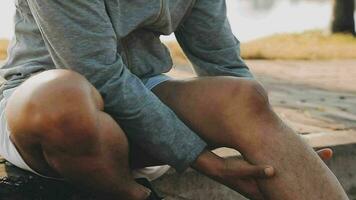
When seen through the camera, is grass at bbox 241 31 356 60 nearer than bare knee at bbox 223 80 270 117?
No

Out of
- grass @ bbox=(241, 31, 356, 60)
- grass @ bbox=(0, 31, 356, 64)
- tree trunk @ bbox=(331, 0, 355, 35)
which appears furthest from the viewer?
tree trunk @ bbox=(331, 0, 355, 35)

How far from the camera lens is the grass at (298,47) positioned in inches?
292

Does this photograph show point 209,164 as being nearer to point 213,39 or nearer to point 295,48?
point 213,39

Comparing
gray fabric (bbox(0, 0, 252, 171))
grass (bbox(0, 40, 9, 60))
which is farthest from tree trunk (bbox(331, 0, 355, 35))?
gray fabric (bbox(0, 0, 252, 171))

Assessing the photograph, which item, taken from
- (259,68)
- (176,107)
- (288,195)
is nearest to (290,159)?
(288,195)

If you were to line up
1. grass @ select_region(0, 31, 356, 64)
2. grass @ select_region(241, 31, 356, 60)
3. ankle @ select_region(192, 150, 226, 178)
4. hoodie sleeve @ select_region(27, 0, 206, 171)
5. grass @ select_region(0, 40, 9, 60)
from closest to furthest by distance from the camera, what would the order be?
hoodie sleeve @ select_region(27, 0, 206, 171), ankle @ select_region(192, 150, 226, 178), grass @ select_region(0, 40, 9, 60), grass @ select_region(0, 31, 356, 64), grass @ select_region(241, 31, 356, 60)

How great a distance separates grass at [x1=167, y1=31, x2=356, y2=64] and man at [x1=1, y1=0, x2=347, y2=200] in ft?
14.3

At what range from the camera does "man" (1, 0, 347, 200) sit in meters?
1.77

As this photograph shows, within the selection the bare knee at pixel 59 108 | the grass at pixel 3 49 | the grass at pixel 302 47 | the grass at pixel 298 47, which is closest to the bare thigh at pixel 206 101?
the bare knee at pixel 59 108

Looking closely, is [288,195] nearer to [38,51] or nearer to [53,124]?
[53,124]

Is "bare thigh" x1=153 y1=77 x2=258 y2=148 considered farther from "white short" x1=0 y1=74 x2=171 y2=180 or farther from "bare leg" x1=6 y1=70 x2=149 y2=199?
"bare leg" x1=6 y1=70 x2=149 y2=199

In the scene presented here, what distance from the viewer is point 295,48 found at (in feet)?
27.2

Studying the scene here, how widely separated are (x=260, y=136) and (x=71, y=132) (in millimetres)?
549

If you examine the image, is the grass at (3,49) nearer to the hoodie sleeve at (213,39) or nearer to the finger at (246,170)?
the hoodie sleeve at (213,39)
